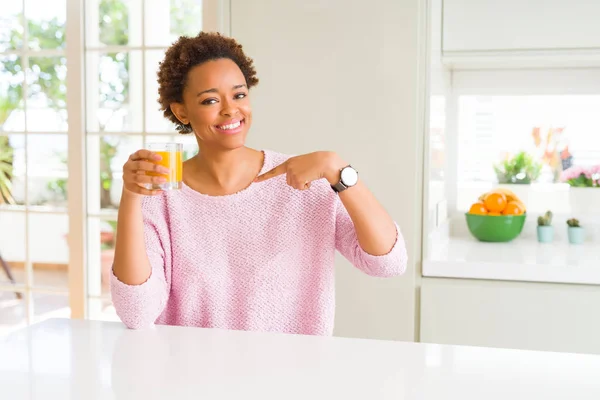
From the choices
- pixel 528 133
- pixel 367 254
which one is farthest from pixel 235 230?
pixel 528 133

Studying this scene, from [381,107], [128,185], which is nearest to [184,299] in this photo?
[128,185]

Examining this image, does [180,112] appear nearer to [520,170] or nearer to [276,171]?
[276,171]

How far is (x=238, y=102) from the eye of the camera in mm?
1641

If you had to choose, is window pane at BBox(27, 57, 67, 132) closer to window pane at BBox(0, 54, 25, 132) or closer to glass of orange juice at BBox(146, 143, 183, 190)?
window pane at BBox(0, 54, 25, 132)

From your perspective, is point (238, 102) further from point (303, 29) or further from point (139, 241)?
point (303, 29)

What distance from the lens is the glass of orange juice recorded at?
53.7 inches

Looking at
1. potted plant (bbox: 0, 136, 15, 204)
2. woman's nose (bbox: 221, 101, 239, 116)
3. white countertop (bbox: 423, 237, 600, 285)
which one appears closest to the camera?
woman's nose (bbox: 221, 101, 239, 116)

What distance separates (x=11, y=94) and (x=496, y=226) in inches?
266

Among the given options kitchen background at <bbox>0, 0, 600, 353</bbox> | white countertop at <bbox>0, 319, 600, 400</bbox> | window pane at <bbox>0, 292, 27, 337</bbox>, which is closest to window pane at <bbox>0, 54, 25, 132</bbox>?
window pane at <bbox>0, 292, 27, 337</bbox>

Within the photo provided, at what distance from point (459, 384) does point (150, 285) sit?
72cm

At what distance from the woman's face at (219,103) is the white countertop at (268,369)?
1.58ft

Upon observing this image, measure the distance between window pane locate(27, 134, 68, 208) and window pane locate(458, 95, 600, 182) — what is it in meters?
5.88

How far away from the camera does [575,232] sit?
2811 mm

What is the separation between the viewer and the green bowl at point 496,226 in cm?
272
